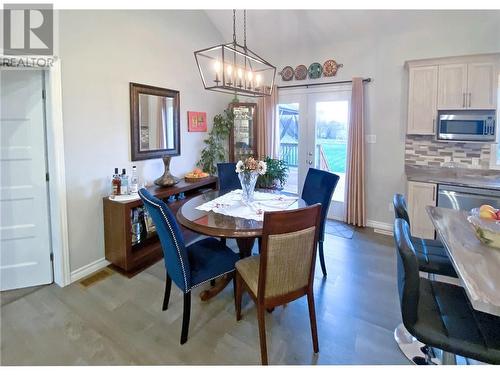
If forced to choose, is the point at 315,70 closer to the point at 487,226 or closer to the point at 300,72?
the point at 300,72

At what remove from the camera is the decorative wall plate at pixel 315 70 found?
4332 mm

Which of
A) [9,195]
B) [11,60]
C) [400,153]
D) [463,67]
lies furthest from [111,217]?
[463,67]

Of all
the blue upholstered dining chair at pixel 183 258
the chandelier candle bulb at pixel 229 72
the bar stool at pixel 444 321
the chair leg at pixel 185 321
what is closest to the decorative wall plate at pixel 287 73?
the chandelier candle bulb at pixel 229 72

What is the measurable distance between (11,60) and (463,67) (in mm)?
4370

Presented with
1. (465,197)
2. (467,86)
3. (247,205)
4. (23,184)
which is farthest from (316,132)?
(23,184)

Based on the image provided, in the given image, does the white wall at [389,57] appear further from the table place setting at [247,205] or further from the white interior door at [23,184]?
the white interior door at [23,184]

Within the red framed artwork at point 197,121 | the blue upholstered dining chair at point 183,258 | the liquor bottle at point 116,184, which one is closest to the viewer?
the blue upholstered dining chair at point 183,258

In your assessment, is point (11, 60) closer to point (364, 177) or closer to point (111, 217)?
point (111, 217)

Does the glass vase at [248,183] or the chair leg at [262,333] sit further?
the glass vase at [248,183]

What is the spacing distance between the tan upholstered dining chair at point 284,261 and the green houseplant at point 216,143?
9.00 ft

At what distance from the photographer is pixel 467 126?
3293 millimetres

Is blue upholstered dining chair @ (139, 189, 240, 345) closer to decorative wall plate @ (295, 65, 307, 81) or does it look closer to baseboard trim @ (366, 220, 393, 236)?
baseboard trim @ (366, 220, 393, 236)

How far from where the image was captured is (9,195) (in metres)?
2.56

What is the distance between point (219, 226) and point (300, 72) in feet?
10.9
